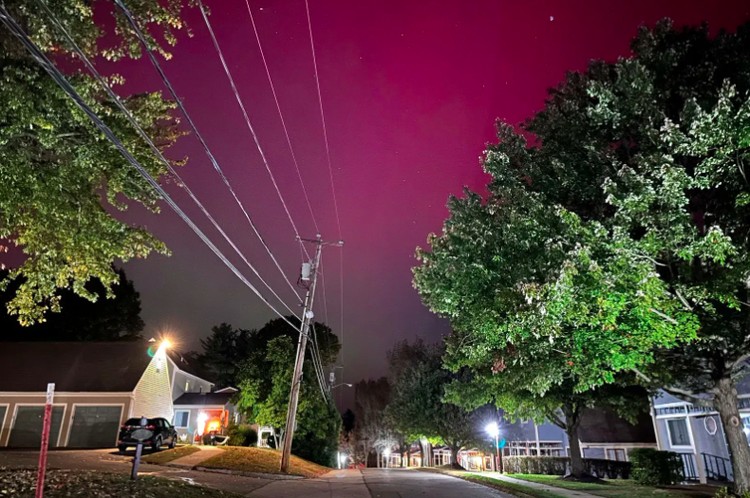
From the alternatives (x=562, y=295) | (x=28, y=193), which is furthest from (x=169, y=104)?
(x=562, y=295)

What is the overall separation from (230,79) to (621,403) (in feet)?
61.8

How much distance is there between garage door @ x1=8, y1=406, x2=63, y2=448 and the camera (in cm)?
2898

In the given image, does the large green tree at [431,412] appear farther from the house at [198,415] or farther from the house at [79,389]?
the house at [79,389]

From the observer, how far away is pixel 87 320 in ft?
177

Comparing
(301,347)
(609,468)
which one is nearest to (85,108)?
(301,347)

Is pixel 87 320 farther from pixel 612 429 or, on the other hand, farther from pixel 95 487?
pixel 612 429

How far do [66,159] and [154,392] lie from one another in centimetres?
2863

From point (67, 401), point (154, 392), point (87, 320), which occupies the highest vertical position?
point (87, 320)

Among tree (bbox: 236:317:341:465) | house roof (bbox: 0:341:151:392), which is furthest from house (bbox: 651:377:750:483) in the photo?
house roof (bbox: 0:341:151:392)

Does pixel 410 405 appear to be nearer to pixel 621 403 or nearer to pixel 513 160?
pixel 621 403

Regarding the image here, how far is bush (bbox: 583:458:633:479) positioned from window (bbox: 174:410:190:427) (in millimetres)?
32218

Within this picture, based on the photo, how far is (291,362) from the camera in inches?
1212

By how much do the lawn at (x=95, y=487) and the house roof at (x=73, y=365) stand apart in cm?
2178

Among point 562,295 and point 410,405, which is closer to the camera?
point 562,295
